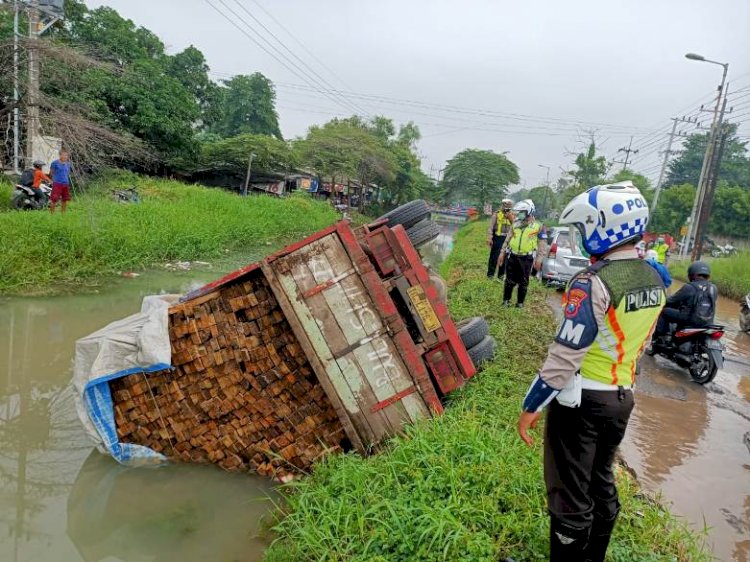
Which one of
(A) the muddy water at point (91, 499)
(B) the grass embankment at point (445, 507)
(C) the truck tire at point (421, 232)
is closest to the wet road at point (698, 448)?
(B) the grass embankment at point (445, 507)

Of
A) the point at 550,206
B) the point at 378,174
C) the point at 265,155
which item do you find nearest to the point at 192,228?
the point at 265,155

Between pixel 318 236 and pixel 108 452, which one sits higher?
pixel 318 236

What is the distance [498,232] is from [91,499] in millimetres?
7352

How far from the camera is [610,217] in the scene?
2264 mm

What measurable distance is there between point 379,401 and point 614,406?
1.92 m

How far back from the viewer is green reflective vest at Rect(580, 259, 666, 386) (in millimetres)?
2172

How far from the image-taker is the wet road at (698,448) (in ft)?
12.0

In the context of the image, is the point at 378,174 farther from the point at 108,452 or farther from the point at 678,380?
the point at 108,452

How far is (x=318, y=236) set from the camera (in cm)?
407

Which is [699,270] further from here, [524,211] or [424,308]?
[424,308]

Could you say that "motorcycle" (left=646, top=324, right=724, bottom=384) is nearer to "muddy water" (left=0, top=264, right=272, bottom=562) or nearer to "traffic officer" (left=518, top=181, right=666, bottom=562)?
"traffic officer" (left=518, top=181, right=666, bottom=562)

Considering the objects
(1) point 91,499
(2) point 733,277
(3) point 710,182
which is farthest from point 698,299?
(3) point 710,182

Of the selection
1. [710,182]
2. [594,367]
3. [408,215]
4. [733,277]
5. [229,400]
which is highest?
[710,182]

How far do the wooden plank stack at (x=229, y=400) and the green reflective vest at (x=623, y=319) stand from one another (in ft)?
7.22
